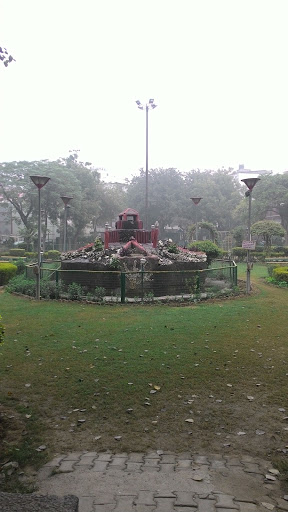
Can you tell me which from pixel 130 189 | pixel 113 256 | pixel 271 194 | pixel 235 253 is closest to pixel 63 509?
pixel 113 256

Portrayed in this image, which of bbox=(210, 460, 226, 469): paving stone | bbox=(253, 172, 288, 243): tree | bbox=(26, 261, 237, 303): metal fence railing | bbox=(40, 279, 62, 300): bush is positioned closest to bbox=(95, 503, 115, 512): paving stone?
bbox=(210, 460, 226, 469): paving stone

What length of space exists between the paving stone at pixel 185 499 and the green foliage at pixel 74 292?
8.80 meters

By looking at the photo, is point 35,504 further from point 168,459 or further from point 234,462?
point 234,462

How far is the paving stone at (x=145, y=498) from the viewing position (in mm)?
2829

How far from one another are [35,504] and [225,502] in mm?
1456

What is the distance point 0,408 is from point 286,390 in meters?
3.50

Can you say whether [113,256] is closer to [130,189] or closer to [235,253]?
[235,253]

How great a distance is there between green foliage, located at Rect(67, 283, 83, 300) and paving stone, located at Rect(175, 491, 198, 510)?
880 centimetres

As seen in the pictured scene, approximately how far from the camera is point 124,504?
2.81 meters

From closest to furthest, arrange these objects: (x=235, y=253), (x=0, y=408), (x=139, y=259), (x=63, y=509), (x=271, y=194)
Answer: (x=63, y=509) → (x=0, y=408) → (x=139, y=259) → (x=235, y=253) → (x=271, y=194)

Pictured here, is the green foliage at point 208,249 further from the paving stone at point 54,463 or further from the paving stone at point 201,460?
the paving stone at point 54,463

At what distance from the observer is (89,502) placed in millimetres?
2832

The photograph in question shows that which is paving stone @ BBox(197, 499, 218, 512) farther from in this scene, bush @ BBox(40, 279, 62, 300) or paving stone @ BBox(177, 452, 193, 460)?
bush @ BBox(40, 279, 62, 300)

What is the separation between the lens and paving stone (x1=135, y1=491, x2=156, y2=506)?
283 centimetres
